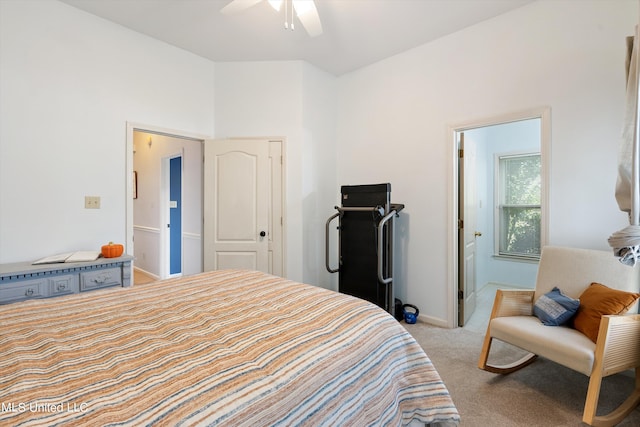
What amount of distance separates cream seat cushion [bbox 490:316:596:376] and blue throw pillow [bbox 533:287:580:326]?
4cm

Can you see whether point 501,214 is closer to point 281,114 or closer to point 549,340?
point 549,340

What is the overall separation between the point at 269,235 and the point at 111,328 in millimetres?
2450

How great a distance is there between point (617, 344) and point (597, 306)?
245mm

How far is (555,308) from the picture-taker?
2006 millimetres

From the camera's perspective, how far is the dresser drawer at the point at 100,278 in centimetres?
228

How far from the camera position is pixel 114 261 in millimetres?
2404

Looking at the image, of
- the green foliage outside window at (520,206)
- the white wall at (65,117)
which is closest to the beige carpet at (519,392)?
the green foliage outside window at (520,206)

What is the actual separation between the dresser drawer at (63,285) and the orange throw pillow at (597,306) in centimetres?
343

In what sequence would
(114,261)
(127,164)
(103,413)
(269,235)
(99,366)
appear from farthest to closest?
(269,235) < (127,164) < (114,261) < (99,366) < (103,413)

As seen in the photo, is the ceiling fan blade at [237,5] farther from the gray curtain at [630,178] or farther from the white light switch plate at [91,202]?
the gray curtain at [630,178]

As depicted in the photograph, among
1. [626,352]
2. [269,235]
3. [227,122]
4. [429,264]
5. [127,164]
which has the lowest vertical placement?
[626,352]

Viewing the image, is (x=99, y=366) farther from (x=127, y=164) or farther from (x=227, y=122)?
(x=227, y=122)

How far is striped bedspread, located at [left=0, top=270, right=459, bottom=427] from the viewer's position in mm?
702

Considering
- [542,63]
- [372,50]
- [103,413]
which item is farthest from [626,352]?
[372,50]
